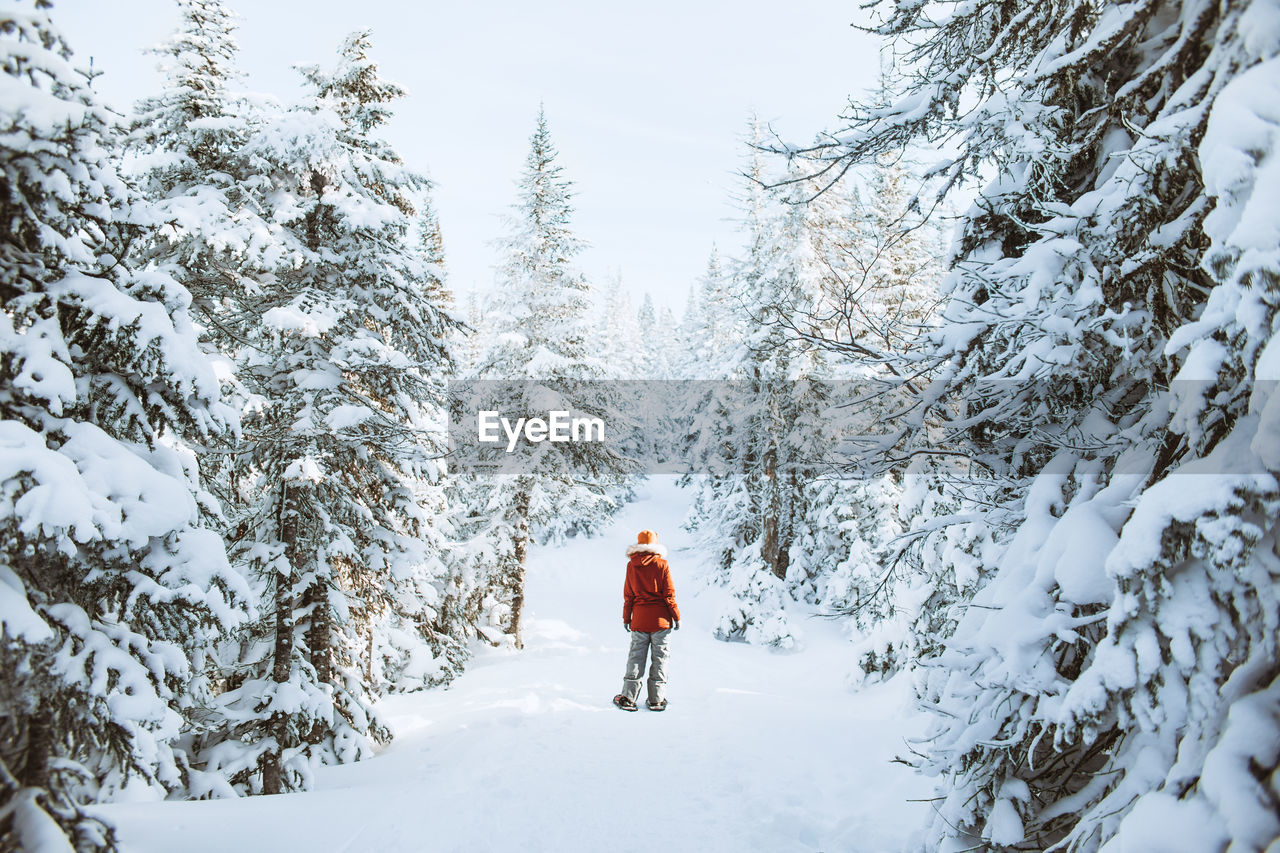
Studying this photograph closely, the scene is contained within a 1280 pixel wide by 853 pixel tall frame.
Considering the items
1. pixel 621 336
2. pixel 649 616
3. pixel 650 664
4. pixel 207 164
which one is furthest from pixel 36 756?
pixel 621 336

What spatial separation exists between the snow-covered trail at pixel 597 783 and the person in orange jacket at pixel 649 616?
319 millimetres

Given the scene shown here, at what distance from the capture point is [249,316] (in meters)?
8.44

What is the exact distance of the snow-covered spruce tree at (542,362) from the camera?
16.5 m

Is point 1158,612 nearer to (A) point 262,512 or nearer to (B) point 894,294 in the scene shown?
(A) point 262,512

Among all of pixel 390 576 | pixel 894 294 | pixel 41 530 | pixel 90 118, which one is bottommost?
pixel 390 576

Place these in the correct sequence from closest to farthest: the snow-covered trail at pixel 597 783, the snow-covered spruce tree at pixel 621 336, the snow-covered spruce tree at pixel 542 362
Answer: the snow-covered trail at pixel 597 783 < the snow-covered spruce tree at pixel 542 362 < the snow-covered spruce tree at pixel 621 336

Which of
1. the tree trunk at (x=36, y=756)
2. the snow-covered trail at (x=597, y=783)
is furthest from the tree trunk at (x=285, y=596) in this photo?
the tree trunk at (x=36, y=756)

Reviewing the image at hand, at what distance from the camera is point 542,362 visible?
16.1 metres

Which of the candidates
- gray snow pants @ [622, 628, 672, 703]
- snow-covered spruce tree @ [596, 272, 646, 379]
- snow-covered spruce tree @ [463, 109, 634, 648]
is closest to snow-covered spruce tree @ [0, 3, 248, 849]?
gray snow pants @ [622, 628, 672, 703]

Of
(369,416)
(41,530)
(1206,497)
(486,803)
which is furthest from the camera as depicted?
(369,416)

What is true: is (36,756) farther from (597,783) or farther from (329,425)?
(329,425)

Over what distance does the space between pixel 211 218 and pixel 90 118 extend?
5007 millimetres

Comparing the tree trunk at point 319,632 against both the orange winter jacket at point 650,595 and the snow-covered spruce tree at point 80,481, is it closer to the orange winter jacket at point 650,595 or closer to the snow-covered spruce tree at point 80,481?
the orange winter jacket at point 650,595

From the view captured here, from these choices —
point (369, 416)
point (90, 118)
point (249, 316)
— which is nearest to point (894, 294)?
point (369, 416)
